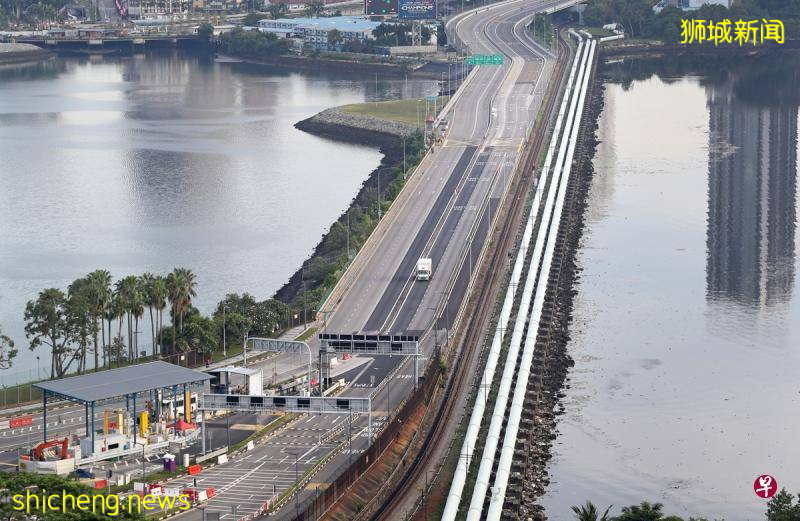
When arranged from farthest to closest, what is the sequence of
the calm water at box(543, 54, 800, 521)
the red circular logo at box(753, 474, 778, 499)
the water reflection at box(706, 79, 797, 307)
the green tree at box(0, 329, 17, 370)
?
the water reflection at box(706, 79, 797, 307) < the green tree at box(0, 329, 17, 370) < the calm water at box(543, 54, 800, 521) < the red circular logo at box(753, 474, 778, 499)

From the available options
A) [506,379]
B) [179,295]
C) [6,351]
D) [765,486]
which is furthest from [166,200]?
[765,486]

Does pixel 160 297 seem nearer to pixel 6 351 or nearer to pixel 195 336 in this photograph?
pixel 195 336

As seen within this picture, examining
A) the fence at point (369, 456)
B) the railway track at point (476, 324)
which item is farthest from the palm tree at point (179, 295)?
the railway track at point (476, 324)

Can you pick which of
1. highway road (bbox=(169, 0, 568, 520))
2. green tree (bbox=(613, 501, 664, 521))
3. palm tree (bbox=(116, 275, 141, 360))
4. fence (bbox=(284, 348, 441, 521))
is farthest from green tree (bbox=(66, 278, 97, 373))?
green tree (bbox=(613, 501, 664, 521))

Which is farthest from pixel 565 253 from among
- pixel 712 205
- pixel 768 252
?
pixel 712 205

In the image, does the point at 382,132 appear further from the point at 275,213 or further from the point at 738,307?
the point at 738,307

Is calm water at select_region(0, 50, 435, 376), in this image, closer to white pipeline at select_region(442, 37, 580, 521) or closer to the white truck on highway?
the white truck on highway

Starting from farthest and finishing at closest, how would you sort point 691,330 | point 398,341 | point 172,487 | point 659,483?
point 691,330
point 398,341
point 659,483
point 172,487
